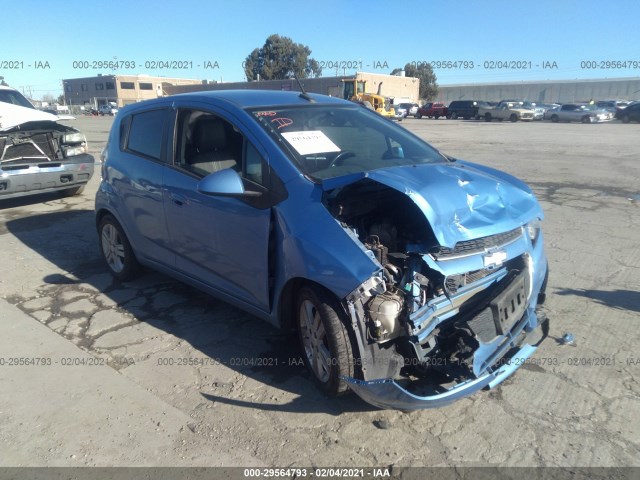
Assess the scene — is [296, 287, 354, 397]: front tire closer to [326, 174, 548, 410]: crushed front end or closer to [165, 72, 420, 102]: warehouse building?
[326, 174, 548, 410]: crushed front end

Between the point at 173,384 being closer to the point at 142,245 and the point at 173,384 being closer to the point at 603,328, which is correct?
the point at 142,245

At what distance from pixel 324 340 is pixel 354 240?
26.9 inches

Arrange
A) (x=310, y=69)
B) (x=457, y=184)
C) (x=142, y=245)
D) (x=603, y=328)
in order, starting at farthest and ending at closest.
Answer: (x=310, y=69)
(x=142, y=245)
(x=603, y=328)
(x=457, y=184)

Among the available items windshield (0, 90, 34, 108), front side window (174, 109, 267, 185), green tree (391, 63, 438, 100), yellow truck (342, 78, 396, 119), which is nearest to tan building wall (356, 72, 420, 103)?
green tree (391, 63, 438, 100)

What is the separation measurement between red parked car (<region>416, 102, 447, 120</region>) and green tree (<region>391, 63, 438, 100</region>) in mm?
34151

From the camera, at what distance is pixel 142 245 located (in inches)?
184

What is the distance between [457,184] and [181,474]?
2.23 metres

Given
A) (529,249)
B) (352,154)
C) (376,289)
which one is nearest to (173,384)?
(376,289)

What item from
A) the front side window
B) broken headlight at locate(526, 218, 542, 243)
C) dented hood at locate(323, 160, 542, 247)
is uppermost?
the front side window

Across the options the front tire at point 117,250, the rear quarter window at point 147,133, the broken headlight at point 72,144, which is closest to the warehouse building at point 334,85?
the broken headlight at point 72,144

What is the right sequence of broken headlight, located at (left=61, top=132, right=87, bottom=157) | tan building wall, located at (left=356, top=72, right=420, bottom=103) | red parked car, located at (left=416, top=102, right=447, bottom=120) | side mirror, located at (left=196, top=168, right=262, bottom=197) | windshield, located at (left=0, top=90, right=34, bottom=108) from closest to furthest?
side mirror, located at (left=196, top=168, right=262, bottom=197), broken headlight, located at (left=61, top=132, right=87, bottom=157), windshield, located at (left=0, top=90, right=34, bottom=108), red parked car, located at (left=416, top=102, right=447, bottom=120), tan building wall, located at (left=356, top=72, right=420, bottom=103)

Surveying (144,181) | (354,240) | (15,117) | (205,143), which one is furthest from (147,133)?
(15,117)

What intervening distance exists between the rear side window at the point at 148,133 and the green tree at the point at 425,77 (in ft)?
266

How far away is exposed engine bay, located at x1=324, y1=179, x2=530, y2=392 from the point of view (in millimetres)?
2717
